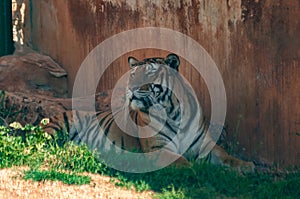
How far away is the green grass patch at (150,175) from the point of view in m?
5.70

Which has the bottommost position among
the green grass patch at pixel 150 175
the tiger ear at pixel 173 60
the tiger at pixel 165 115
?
the green grass patch at pixel 150 175

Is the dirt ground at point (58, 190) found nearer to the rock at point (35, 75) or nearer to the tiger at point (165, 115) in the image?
the tiger at point (165, 115)

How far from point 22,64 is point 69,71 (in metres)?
0.64

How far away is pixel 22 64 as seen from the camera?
9656 mm

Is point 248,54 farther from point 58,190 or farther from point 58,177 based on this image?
point 58,190

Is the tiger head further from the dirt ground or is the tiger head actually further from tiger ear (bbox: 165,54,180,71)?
the dirt ground

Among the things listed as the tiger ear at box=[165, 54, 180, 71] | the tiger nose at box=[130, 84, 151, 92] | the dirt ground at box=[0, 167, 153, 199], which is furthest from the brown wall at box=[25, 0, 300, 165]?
the dirt ground at box=[0, 167, 153, 199]

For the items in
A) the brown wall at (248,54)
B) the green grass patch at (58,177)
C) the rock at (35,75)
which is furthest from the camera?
the rock at (35,75)

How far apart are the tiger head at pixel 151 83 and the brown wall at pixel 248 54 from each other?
0.64 meters

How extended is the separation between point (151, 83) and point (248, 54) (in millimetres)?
1045

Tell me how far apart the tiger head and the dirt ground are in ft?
4.16

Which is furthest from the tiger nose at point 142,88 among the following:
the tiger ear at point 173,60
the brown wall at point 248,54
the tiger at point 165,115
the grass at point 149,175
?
the brown wall at point 248,54

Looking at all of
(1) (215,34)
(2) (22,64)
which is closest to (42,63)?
(2) (22,64)

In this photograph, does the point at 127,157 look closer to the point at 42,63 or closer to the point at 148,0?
the point at 148,0
